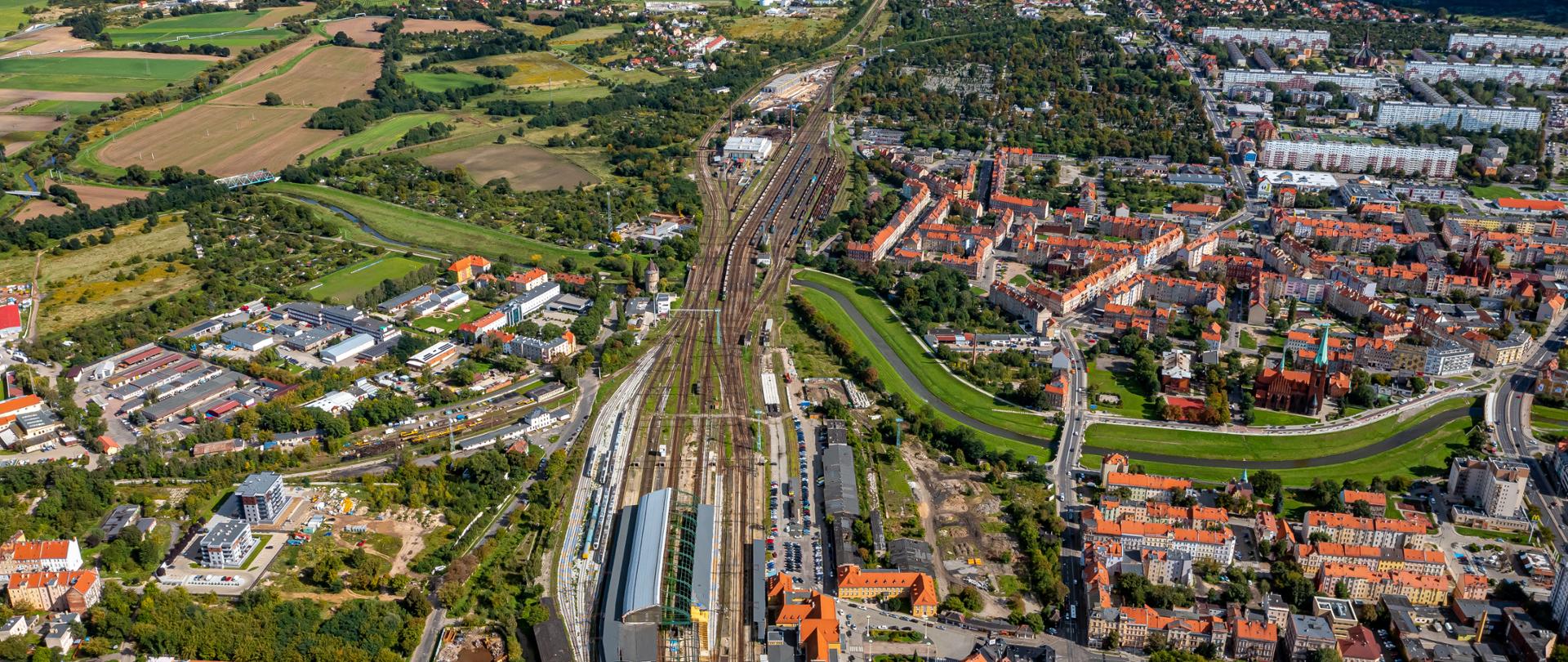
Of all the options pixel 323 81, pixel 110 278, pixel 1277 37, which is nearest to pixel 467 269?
pixel 110 278

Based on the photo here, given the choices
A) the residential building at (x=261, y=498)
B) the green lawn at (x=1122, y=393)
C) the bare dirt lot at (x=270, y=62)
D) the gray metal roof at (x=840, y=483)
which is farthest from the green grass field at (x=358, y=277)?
the bare dirt lot at (x=270, y=62)

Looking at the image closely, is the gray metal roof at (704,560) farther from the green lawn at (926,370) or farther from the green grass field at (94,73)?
the green grass field at (94,73)

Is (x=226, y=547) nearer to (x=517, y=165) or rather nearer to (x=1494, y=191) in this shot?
(x=517, y=165)

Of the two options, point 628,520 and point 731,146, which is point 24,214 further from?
point 628,520

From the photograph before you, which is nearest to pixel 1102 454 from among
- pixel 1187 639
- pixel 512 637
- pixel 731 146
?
pixel 1187 639

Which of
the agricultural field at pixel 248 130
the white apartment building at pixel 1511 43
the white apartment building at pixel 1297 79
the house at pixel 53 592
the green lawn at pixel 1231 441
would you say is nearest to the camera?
the house at pixel 53 592
